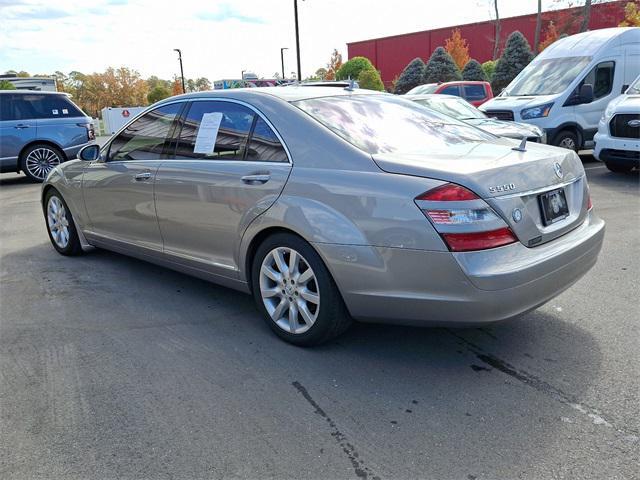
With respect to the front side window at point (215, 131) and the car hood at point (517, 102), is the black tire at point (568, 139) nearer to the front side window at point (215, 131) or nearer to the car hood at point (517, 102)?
the car hood at point (517, 102)

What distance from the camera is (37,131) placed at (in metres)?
11.5

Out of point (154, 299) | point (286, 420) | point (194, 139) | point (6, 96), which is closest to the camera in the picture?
point (286, 420)

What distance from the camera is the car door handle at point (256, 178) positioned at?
3.46 m

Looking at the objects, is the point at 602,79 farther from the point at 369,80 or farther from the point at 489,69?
the point at 489,69

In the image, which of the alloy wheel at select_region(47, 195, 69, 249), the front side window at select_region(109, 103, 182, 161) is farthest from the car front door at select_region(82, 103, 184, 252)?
the alloy wheel at select_region(47, 195, 69, 249)

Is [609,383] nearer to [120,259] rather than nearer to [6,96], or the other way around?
[120,259]

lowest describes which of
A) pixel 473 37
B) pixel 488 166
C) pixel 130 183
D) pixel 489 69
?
pixel 130 183

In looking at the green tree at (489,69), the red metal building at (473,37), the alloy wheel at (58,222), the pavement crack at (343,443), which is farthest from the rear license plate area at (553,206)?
the green tree at (489,69)

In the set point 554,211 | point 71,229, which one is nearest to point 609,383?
point 554,211

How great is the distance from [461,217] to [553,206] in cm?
77

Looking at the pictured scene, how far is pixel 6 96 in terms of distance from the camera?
11.3m

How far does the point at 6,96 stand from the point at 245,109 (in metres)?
9.77

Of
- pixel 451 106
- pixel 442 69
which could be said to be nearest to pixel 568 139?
pixel 451 106

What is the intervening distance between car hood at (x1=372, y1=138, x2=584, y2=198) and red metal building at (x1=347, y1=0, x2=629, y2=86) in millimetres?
35777
